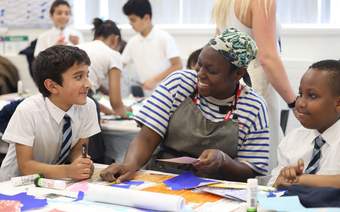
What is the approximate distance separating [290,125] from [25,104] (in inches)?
114

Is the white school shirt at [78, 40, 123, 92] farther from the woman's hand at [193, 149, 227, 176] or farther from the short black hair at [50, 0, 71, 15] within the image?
the short black hair at [50, 0, 71, 15]

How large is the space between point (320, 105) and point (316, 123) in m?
0.07

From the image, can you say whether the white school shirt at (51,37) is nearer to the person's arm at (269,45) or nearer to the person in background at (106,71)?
the person in background at (106,71)

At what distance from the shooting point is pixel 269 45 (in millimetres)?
2809

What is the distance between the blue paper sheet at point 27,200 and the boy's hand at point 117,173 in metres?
0.30

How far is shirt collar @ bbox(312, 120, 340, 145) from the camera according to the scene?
6.65ft

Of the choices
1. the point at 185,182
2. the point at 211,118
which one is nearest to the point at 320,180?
the point at 185,182

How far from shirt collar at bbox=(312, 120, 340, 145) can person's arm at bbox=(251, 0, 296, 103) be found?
71 cm

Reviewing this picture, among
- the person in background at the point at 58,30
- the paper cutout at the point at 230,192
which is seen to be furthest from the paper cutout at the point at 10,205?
the person in background at the point at 58,30

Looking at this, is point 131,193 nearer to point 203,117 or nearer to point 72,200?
point 72,200

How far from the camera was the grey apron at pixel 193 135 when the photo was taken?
7.40 ft

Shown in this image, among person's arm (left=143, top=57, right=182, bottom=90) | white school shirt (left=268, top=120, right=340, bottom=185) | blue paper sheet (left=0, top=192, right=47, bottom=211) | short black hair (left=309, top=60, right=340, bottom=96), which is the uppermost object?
short black hair (left=309, top=60, right=340, bottom=96)

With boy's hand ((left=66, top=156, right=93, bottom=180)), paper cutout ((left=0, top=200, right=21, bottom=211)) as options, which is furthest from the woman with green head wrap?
paper cutout ((left=0, top=200, right=21, bottom=211))

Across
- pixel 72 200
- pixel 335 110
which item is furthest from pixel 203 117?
pixel 72 200
